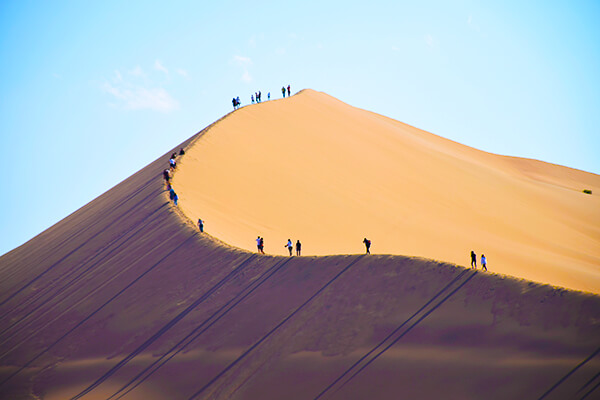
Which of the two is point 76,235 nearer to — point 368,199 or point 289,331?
point 368,199

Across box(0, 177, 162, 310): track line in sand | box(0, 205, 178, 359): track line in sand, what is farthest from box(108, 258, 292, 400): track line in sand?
box(0, 177, 162, 310): track line in sand

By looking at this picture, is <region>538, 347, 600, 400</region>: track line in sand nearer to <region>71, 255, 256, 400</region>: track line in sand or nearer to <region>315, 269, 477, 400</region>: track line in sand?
<region>315, 269, 477, 400</region>: track line in sand

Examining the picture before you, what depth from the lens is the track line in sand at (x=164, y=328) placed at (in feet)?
46.4

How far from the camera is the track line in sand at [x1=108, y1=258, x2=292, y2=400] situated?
13.7 m

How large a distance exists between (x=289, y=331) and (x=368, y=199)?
1329cm

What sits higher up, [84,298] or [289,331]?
[289,331]

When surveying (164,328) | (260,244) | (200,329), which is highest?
(260,244)

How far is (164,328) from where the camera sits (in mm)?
15148

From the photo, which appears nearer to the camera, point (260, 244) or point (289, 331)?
point (289, 331)

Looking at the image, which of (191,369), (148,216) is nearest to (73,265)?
(148,216)

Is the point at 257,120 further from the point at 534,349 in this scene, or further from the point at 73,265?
the point at 534,349

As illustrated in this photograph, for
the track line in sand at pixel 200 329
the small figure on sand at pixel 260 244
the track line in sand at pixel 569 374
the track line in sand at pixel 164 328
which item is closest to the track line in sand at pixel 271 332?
the track line in sand at pixel 200 329

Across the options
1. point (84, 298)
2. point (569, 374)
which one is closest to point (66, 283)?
point (84, 298)

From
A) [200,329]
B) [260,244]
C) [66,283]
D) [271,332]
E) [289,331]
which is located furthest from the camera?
[66,283]
